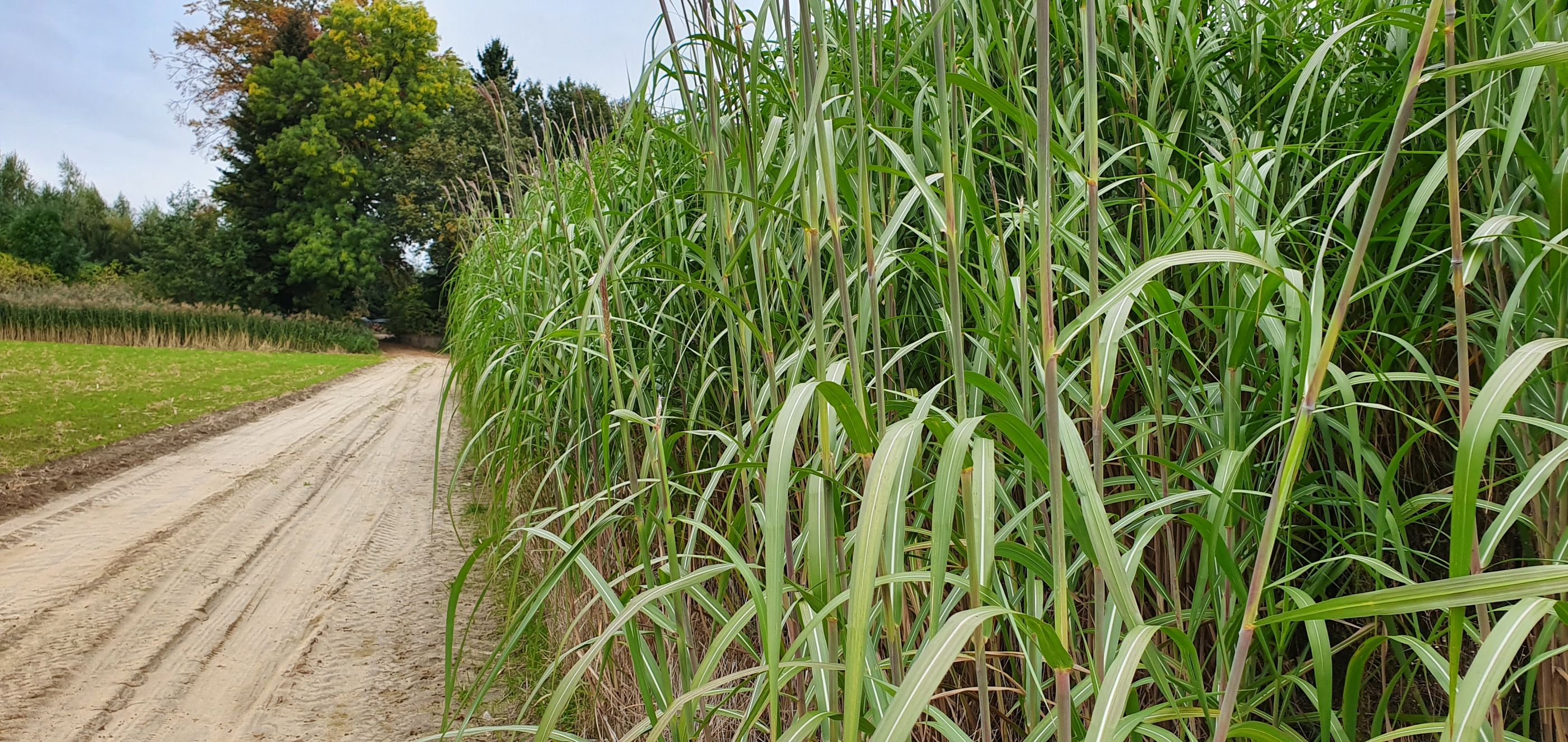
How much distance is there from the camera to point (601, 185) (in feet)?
7.50

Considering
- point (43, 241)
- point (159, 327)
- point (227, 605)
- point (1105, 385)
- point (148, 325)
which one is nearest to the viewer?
point (1105, 385)

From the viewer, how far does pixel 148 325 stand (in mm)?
16375

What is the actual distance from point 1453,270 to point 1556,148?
41cm

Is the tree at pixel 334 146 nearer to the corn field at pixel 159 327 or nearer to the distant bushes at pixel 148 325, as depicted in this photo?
the distant bushes at pixel 148 325

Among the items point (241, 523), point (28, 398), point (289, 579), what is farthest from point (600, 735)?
point (28, 398)

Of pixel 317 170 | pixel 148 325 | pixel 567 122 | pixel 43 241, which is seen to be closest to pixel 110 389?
pixel 567 122

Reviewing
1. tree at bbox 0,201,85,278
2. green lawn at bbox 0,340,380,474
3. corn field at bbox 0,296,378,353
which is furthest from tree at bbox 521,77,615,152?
tree at bbox 0,201,85,278

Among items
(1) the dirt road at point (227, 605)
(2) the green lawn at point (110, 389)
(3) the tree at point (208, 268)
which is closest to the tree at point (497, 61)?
(3) the tree at point (208, 268)

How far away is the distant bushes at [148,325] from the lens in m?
15.6

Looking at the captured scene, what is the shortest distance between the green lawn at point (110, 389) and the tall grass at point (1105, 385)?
5.99m

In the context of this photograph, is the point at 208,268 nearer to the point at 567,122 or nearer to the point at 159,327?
the point at 159,327

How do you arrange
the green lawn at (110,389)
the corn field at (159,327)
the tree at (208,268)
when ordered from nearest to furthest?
the green lawn at (110,389), the corn field at (159,327), the tree at (208,268)

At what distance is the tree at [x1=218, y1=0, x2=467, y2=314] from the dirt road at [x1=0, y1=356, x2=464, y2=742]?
2031 cm

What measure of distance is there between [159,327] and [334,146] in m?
9.73
